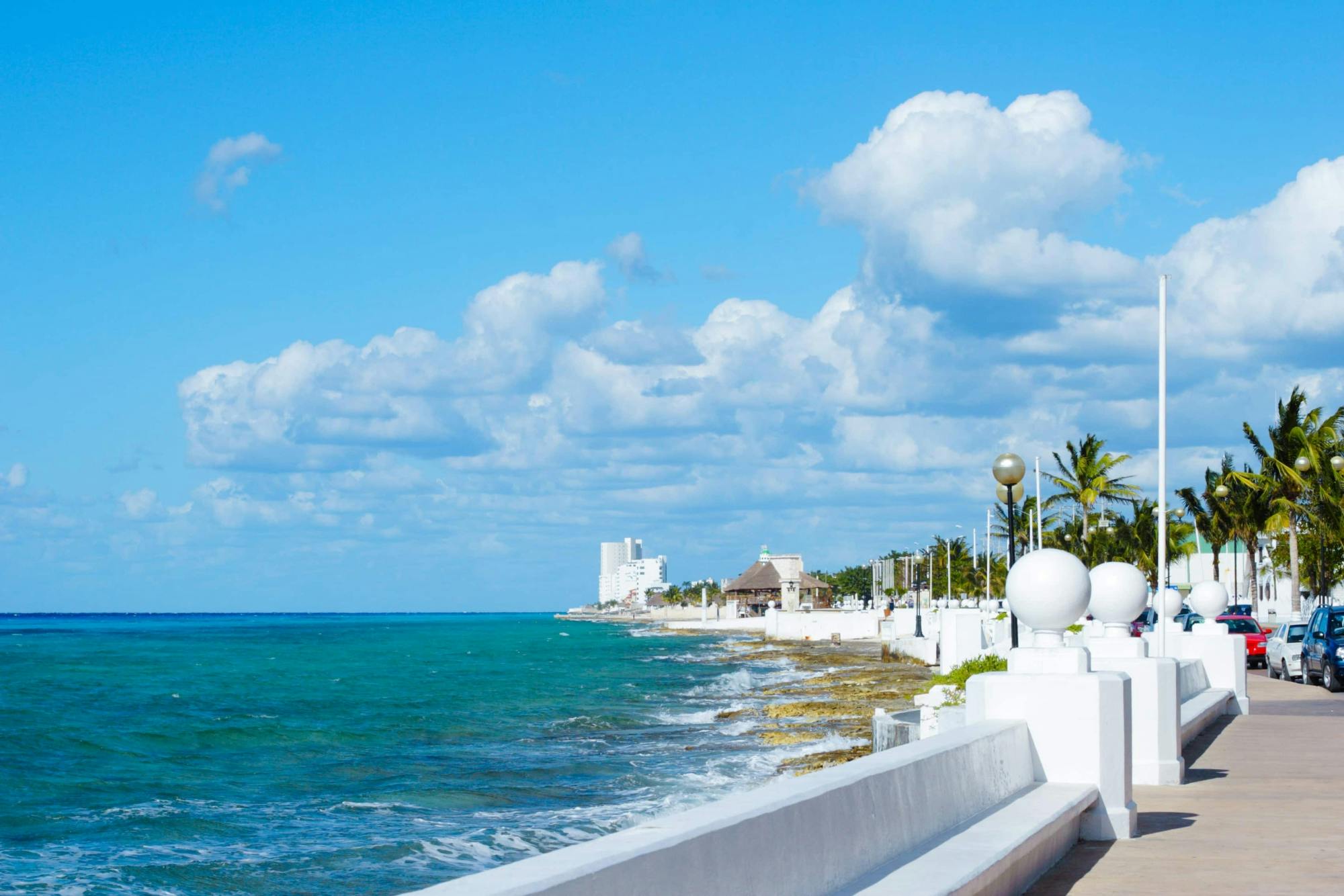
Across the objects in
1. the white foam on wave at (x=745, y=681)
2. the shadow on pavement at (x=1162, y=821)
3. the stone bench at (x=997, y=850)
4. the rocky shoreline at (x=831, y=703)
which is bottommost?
the white foam on wave at (x=745, y=681)

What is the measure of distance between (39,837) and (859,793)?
72.5 feet

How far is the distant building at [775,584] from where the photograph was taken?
6299 inches

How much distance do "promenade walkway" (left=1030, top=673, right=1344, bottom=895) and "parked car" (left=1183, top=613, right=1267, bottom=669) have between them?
24.3 m

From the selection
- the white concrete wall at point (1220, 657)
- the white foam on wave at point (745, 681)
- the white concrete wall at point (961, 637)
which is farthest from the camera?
the white foam on wave at point (745, 681)

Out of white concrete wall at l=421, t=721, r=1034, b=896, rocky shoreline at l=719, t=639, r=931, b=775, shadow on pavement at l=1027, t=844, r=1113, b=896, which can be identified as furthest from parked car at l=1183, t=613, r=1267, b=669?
white concrete wall at l=421, t=721, r=1034, b=896

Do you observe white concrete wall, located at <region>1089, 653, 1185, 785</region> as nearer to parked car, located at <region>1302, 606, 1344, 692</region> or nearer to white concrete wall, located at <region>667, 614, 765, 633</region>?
parked car, located at <region>1302, 606, 1344, 692</region>

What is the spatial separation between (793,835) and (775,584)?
518 feet

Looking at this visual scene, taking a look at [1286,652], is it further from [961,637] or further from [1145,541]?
[1145,541]

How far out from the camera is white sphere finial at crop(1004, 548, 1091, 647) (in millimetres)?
9523

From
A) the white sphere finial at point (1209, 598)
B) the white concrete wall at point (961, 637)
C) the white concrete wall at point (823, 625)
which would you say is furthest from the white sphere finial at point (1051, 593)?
the white concrete wall at point (823, 625)

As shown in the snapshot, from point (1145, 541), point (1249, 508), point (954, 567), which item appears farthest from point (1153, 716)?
point (954, 567)

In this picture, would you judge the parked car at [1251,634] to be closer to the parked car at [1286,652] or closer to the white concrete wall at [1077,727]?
the parked car at [1286,652]

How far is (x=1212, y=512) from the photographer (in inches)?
3371

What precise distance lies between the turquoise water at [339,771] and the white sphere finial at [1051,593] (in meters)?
10.6
